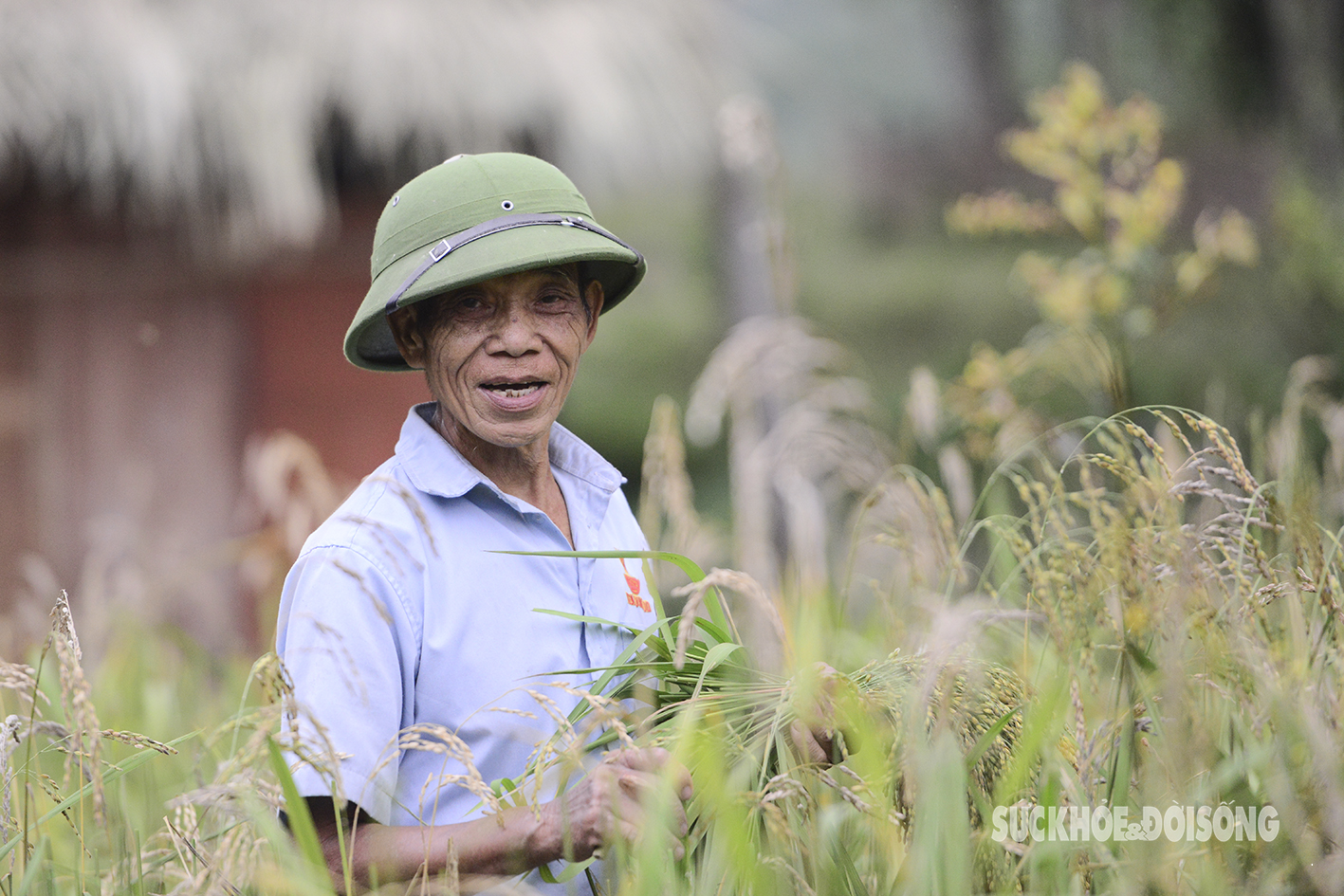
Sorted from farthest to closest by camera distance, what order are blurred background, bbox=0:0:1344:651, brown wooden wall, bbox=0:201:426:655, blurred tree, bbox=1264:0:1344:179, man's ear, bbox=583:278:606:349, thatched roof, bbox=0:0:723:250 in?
blurred tree, bbox=1264:0:1344:179, brown wooden wall, bbox=0:201:426:655, thatched roof, bbox=0:0:723:250, blurred background, bbox=0:0:1344:651, man's ear, bbox=583:278:606:349

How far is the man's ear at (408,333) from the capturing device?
4.59ft

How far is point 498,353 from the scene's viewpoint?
1.35 meters

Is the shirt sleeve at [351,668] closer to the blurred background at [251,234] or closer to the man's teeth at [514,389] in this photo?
the man's teeth at [514,389]

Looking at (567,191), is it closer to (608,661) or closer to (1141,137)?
(608,661)

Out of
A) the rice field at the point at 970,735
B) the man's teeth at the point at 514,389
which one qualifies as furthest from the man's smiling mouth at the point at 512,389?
the rice field at the point at 970,735

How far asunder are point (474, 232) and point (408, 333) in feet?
0.60

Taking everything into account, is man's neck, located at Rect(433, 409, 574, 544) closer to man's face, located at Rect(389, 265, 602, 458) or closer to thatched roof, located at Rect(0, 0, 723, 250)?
man's face, located at Rect(389, 265, 602, 458)

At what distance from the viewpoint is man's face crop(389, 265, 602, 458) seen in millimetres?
1347

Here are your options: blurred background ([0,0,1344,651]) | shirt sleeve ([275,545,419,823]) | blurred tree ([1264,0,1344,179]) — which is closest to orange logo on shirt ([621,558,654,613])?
shirt sleeve ([275,545,419,823])

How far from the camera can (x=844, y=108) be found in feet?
38.4

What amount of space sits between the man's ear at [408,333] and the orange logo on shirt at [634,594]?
36 centimetres

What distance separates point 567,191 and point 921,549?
678 mm

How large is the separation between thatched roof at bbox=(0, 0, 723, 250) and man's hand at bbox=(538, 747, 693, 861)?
3049 millimetres

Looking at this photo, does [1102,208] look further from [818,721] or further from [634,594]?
[818,721]
